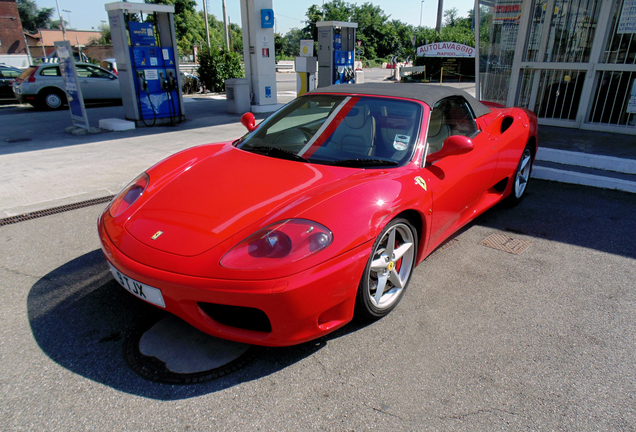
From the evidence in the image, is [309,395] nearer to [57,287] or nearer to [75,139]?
[57,287]

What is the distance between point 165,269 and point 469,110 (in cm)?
288

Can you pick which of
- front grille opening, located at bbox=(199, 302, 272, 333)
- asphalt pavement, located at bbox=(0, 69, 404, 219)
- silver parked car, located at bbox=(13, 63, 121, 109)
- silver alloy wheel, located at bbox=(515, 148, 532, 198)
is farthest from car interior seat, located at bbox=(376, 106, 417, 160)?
silver parked car, located at bbox=(13, 63, 121, 109)

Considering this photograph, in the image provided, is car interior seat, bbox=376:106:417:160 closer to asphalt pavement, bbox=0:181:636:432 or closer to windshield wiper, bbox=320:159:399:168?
windshield wiper, bbox=320:159:399:168

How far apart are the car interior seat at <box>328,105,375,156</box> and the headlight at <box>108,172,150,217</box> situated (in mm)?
1319

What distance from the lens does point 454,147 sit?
111 inches

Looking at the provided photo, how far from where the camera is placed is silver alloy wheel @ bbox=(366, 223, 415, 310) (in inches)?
98.7

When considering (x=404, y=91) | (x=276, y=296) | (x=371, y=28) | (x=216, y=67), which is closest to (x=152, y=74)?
(x=216, y=67)

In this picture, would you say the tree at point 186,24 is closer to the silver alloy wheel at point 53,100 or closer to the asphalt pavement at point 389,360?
the silver alloy wheel at point 53,100

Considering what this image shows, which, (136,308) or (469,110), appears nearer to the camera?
(136,308)

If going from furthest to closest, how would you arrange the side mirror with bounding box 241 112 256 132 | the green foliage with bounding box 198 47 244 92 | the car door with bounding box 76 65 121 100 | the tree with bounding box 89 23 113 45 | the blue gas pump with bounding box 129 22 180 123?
the tree with bounding box 89 23 113 45, the green foliage with bounding box 198 47 244 92, the car door with bounding box 76 65 121 100, the blue gas pump with bounding box 129 22 180 123, the side mirror with bounding box 241 112 256 132

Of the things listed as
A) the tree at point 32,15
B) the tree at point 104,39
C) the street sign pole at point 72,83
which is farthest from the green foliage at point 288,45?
the tree at point 32,15

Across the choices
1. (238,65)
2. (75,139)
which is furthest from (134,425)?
(238,65)

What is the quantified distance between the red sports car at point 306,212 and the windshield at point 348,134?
0.03 feet

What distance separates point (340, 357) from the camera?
2307 mm
